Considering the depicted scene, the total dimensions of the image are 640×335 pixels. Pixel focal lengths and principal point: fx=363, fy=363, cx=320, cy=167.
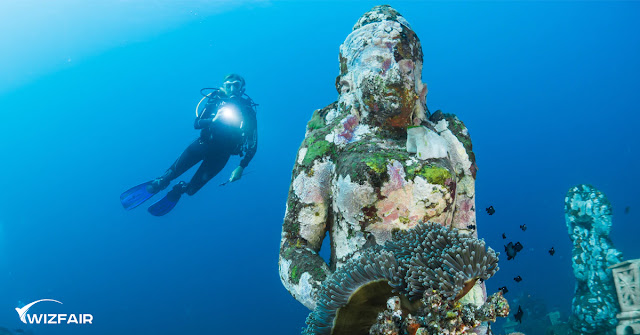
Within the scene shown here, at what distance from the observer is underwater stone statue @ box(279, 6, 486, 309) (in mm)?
2107

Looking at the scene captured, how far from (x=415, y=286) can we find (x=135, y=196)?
14.1 m

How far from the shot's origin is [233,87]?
41.6 ft

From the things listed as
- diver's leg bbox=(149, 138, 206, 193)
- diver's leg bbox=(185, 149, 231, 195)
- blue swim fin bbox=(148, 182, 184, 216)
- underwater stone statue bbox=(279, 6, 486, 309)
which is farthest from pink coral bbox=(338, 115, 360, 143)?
blue swim fin bbox=(148, 182, 184, 216)

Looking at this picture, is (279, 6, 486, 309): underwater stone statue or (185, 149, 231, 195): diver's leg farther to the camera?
(185, 149, 231, 195): diver's leg

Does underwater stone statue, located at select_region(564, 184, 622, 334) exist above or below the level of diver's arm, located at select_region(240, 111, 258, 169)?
below

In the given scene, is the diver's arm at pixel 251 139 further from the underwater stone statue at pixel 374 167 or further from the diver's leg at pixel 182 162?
the underwater stone statue at pixel 374 167

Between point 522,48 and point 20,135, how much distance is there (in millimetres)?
101182

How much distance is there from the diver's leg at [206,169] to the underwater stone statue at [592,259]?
449 inches

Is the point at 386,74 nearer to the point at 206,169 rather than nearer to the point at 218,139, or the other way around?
the point at 218,139

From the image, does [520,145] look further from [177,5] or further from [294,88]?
[177,5]

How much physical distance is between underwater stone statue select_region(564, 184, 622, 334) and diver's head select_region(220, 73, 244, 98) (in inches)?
430

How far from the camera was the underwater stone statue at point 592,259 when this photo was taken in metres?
9.49

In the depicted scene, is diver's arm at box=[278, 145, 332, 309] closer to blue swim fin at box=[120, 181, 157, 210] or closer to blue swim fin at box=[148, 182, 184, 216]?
blue swim fin at box=[148, 182, 184, 216]

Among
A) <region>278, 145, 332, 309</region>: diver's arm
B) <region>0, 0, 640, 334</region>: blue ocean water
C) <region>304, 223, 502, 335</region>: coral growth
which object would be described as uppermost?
<region>0, 0, 640, 334</region>: blue ocean water
